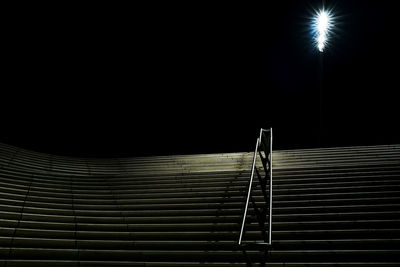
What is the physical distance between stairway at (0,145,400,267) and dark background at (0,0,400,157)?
3.54 m

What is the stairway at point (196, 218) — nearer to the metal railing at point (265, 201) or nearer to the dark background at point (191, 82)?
the metal railing at point (265, 201)

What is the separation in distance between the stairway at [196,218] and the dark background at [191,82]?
3535 millimetres

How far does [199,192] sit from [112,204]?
123 centimetres

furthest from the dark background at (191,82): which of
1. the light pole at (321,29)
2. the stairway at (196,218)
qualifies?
the stairway at (196,218)

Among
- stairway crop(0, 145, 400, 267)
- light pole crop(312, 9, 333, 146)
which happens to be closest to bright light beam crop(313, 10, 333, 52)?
light pole crop(312, 9, 333, 146)

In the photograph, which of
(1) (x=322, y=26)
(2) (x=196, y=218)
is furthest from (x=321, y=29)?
(2) (x=196, y=218)

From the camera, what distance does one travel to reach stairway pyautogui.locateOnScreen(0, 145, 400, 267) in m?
2.82

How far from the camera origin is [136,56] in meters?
10.6

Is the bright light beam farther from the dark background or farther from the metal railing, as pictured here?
the metal railing

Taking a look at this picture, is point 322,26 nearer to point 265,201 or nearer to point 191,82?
point 191,82

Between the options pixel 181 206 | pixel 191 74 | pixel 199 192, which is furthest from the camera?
pixel 191 74

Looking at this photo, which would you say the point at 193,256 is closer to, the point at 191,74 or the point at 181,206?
the point at 181,206

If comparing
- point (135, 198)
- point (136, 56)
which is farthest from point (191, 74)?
point (135, 198)

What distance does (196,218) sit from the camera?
139 inches
